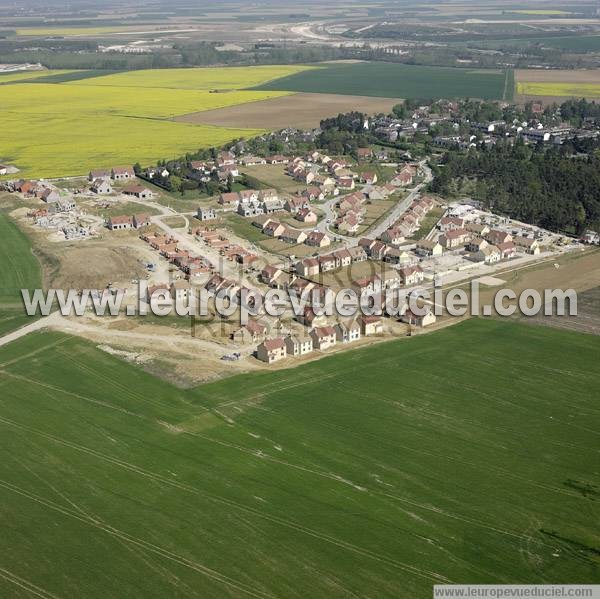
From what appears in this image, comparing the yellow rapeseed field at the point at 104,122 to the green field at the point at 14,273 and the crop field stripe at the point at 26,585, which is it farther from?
the crop field stripe at the point at 26,585

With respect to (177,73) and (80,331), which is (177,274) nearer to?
(80,331)

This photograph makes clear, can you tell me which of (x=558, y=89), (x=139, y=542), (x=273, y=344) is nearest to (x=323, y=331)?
(x=273, y=344)

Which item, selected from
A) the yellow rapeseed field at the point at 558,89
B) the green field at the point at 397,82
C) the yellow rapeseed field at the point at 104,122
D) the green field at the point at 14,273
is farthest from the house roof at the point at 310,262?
the yellow rapeseed field at the point at 558,89

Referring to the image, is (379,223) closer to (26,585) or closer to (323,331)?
(323,331)

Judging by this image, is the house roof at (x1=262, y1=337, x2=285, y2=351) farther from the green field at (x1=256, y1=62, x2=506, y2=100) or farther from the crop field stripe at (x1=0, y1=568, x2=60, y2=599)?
the green field at (x1=256, y1=62, x2=506, y2=100)

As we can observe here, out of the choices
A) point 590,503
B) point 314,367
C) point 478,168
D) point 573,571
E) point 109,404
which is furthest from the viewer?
point 478,168

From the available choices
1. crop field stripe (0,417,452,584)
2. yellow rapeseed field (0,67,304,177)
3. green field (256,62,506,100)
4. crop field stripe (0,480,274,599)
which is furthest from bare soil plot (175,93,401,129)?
crop field stripe (0,480,274,599)

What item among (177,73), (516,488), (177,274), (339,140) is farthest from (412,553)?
(177,73)
